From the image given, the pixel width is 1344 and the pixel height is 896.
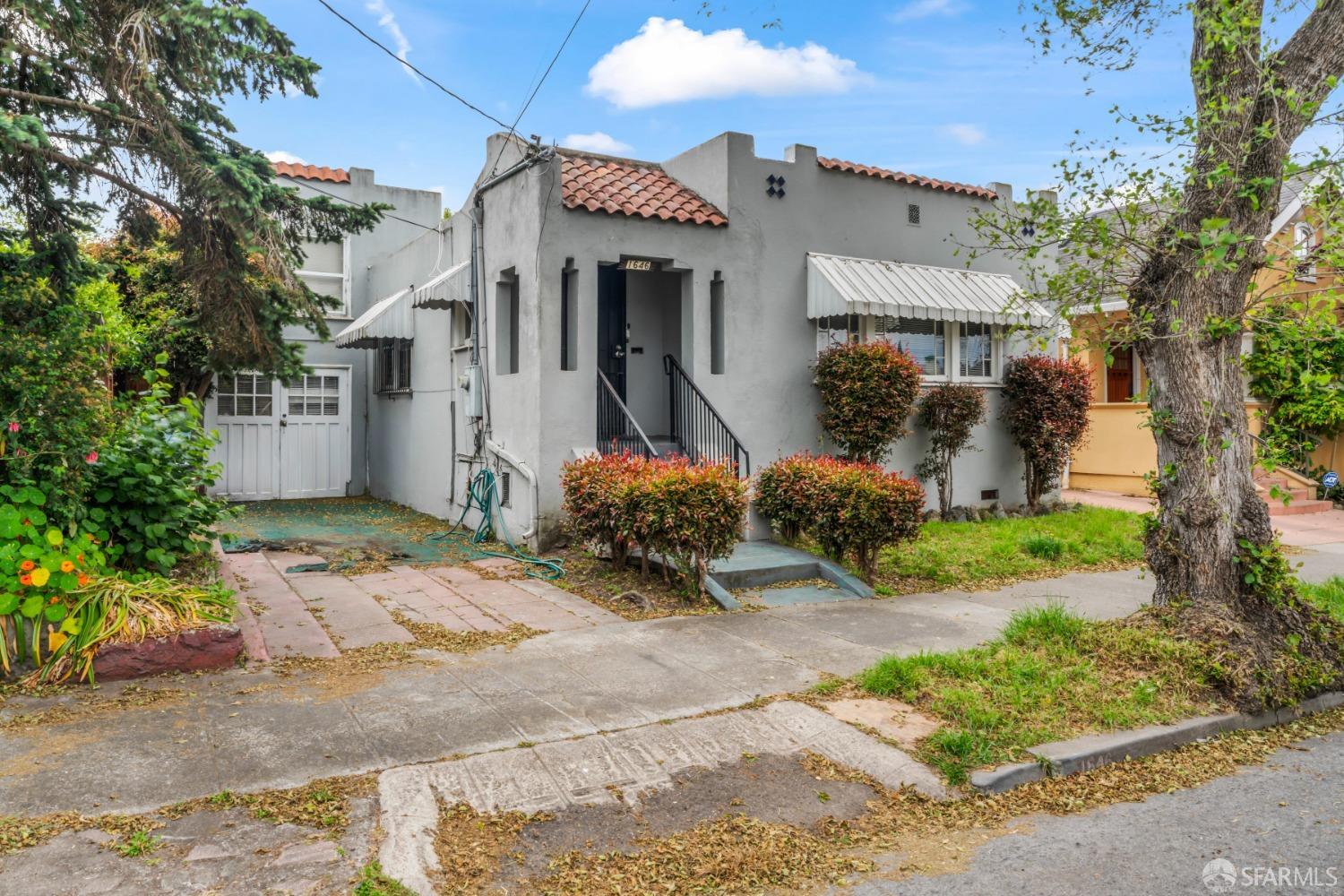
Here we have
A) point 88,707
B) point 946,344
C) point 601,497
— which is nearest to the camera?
point 88,707

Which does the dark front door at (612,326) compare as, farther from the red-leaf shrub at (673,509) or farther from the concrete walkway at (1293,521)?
the concrete walkway at (1293,521)

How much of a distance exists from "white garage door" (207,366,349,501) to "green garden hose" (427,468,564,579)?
463cm

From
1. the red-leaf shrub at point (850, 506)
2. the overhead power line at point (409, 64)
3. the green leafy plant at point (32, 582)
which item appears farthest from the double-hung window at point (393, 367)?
the green leafy plant at point (32, 582)

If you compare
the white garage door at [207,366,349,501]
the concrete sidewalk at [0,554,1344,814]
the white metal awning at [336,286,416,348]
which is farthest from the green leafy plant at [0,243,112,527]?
the white garage door at [207,366,349,501]

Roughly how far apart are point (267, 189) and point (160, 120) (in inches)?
27.1

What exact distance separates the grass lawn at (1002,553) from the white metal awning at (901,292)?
8.80 ft

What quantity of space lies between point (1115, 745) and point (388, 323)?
11068 millimetres

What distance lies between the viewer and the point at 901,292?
37.0 feet

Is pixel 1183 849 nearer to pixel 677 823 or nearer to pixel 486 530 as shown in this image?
pixel 677 823

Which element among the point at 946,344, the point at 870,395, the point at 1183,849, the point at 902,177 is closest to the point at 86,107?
the point at 1183,849

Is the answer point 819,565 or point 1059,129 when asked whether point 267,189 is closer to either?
point 1059,129

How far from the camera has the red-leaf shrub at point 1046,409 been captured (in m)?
12.4

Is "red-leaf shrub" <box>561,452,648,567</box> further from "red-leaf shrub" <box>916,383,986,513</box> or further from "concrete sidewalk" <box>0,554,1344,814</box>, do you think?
"red-leaf shrub" <box>916,383,986,513</box>

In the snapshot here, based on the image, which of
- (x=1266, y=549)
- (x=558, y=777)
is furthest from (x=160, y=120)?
(x=1266, y=549)
